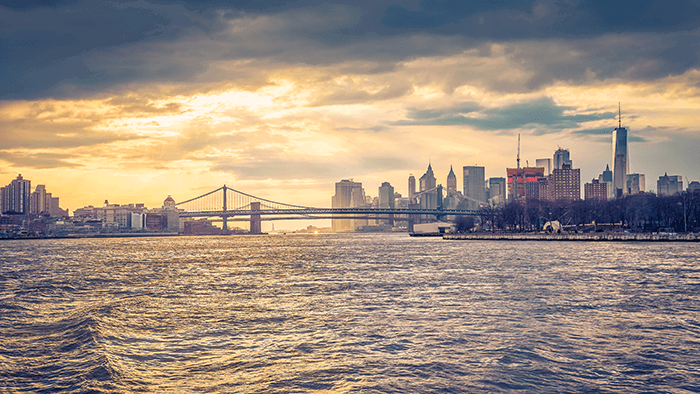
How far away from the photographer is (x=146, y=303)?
22.1 m

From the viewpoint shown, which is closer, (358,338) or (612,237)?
(358,338)

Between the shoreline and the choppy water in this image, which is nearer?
the choppy water

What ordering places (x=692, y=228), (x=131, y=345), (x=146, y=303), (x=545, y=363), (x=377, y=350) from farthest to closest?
(x=692, y=228) < (x=146, y=303) < (x=131, y=345) < (x=377, y=350) < (x=545, y=363)

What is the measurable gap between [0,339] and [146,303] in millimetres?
7302

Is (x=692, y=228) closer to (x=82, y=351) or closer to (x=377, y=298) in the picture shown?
(x=377, y=298)

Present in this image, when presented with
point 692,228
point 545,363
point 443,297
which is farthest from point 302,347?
point 692,228

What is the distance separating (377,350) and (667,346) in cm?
689

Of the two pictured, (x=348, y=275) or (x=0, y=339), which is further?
(x=348, y=275)

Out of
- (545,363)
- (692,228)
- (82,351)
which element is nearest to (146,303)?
(82,351)

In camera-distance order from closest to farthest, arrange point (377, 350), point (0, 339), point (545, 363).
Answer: point (545, 363) → point (377, 350) → point (0, 339)

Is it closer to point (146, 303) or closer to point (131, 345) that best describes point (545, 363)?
point (131, 345)

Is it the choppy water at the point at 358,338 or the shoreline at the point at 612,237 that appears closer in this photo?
the choppy water at the point at 358,338

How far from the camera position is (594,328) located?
15.3 metres

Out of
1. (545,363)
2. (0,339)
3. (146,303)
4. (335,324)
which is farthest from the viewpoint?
(146,303)
